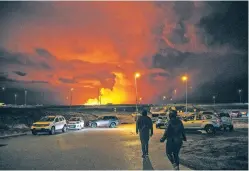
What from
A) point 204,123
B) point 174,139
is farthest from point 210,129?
point 174,139

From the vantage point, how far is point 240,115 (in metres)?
71.9

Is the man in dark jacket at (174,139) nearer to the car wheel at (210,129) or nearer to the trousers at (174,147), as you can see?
the trousers at (174,147)

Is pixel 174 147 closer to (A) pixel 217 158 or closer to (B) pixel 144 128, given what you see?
(B) pixel 144 128

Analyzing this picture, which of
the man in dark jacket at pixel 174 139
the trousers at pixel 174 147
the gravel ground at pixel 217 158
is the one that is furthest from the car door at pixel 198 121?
the trousers at pixel 174 147

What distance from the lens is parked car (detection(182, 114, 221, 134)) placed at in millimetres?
24438

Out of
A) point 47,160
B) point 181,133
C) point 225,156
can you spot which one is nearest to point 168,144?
point 181,133

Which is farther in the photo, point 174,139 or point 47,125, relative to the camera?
point 47,125

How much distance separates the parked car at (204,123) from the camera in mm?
24438

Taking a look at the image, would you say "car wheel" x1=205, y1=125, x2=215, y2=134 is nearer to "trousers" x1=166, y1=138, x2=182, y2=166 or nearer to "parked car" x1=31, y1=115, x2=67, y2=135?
"parked car" x1=31, y1=115, x2=67, y2=135

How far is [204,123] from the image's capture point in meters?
24.8

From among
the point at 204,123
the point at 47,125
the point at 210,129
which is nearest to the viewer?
the point at 210,129

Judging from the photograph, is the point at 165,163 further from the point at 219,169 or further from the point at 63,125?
the point at 63,125

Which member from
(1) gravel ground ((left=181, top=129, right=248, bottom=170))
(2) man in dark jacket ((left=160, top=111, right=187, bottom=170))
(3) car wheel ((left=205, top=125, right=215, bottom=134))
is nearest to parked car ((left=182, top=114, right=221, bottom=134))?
(3) car wheel ((left=205, top=125, right=215, bottom=134))

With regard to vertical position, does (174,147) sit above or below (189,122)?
above
